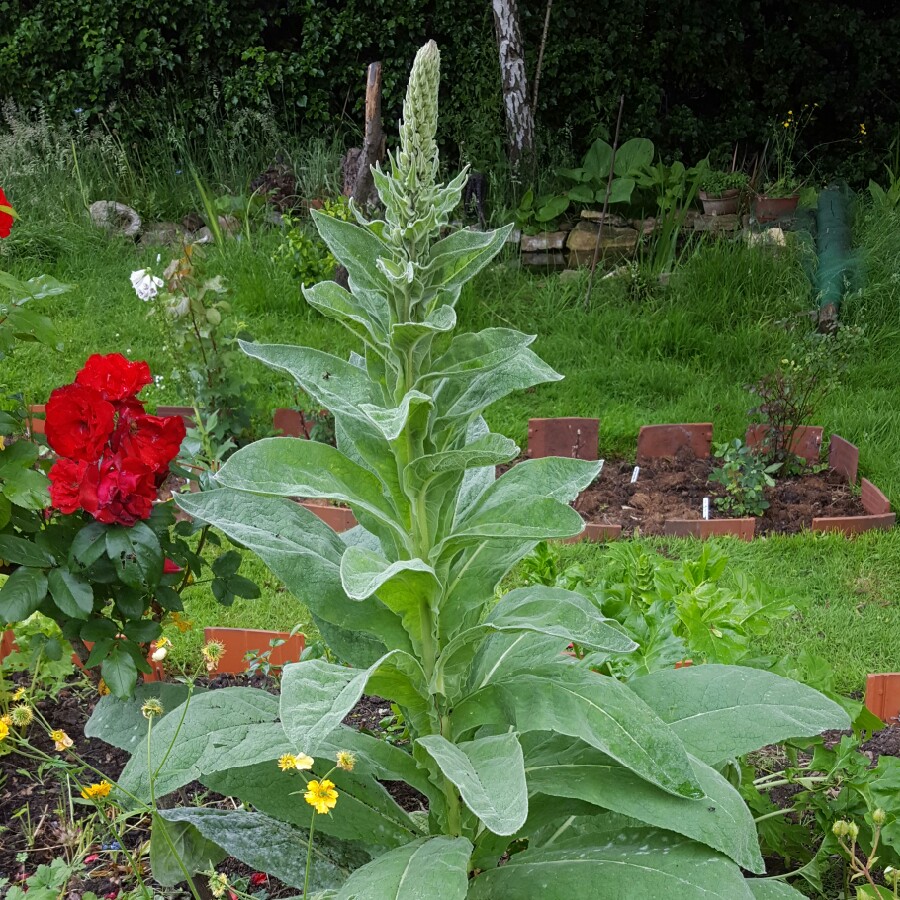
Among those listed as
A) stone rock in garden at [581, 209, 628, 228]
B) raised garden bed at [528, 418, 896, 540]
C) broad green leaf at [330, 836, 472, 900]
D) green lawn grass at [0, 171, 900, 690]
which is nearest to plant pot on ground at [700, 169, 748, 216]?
stone rock in garden at [581, 209, 628, 228]

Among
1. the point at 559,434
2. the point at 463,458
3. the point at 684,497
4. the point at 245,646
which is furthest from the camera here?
the point at 559,434

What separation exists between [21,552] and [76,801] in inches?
21.4

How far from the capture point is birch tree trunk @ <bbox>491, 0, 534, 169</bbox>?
762 cm

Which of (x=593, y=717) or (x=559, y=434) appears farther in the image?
(x=559, y=434)

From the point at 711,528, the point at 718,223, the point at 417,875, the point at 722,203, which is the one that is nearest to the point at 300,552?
the point at 417,875

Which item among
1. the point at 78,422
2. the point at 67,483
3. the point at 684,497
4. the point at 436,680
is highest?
the point at 78,422

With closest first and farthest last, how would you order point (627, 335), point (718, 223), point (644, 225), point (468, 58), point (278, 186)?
point (627, 335) < point (644, 225) < point (718, 223) < point (278, 186) < point (468, 58)

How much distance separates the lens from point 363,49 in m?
8.92

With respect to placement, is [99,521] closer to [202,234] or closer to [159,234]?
[202,234]

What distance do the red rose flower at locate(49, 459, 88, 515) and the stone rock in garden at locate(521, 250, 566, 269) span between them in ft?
17.8

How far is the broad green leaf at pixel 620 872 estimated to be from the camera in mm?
1506

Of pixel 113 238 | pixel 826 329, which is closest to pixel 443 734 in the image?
pixel 826 329

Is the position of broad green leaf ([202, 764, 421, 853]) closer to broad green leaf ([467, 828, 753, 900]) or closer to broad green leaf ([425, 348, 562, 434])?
broad green leaf ([467, 828, 753, 900])

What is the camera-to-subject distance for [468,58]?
28.0 feet
